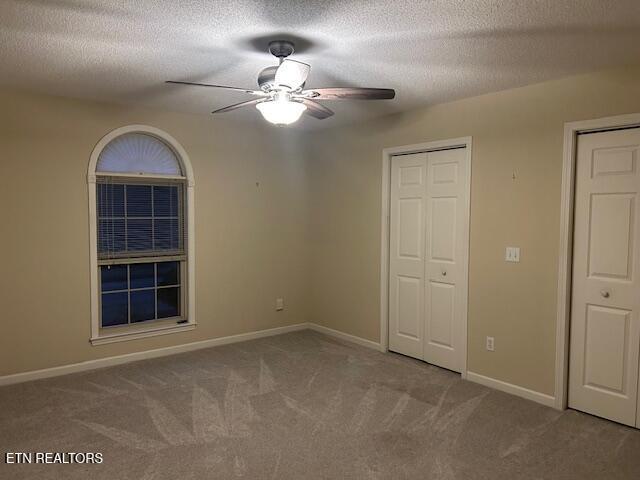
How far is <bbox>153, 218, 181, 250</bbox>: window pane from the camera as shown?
459 centimetres

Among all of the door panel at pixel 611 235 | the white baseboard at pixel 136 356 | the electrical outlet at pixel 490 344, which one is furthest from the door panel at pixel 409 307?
the door panel at pixel 611 235

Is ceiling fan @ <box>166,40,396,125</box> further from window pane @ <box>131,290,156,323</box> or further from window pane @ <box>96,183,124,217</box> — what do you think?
window pane @ <box>131,290,156,323</box>

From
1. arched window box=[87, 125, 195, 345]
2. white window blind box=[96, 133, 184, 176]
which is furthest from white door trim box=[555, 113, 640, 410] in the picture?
white window blind box=[96, 133, 184, 176]

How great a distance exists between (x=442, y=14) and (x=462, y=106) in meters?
1.75

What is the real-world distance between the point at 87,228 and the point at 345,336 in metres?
2.77

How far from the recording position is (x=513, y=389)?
369 cm

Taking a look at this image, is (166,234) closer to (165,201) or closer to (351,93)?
(165,201)

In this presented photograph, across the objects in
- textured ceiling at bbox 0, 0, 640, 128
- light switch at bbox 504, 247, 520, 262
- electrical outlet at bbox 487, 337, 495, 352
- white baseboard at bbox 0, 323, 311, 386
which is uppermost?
textured ceiling at bbox 0, 0, 640, 128

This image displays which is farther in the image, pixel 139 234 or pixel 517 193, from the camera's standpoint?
pixel 139 234

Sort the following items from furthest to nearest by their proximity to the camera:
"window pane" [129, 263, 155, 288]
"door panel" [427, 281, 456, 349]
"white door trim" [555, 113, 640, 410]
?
"window pane" [129, 263, 155, 288]
"door panel" [427, 281, 456, 349]
"white door trim" [555, 113, 640, 410]

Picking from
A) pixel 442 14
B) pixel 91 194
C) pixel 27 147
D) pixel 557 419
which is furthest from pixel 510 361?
pixel 27 147

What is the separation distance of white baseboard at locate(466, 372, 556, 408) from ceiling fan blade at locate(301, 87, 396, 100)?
95.6 inches

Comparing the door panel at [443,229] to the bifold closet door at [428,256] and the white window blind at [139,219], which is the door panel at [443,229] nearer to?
the bifold closet door at [428,256]

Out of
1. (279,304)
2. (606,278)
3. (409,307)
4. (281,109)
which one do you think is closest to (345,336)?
(279,304)
